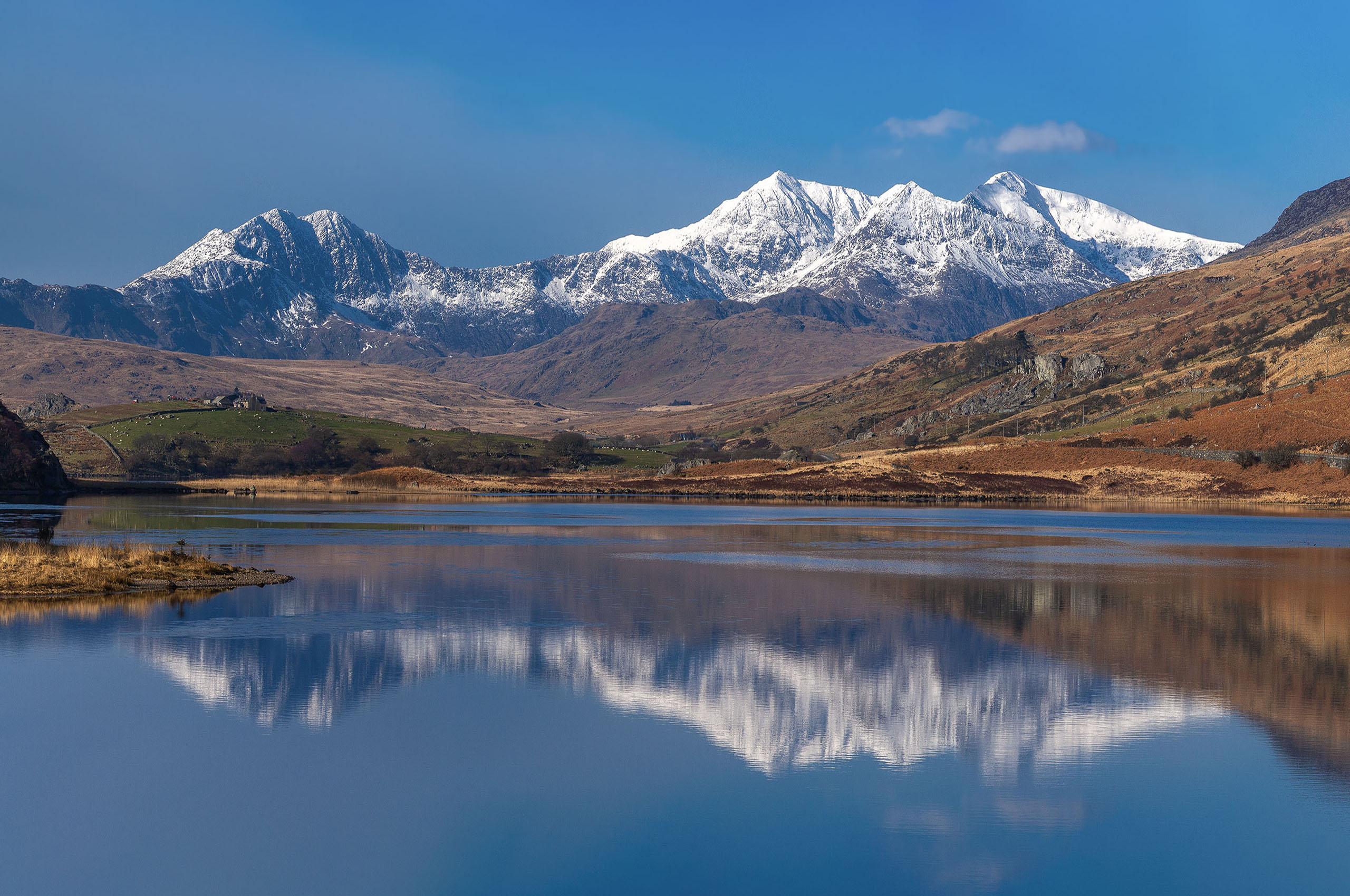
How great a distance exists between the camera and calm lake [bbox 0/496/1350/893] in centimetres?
1627

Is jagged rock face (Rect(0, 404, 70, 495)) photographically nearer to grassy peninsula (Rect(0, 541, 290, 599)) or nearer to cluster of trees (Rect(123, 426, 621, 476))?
cluster of trees (Rect(123, 426, 621, 476))

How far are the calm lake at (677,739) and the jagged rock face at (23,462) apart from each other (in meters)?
86.8

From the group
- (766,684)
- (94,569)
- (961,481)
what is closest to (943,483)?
(961,481)

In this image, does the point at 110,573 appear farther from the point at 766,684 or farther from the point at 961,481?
the point at 961,481

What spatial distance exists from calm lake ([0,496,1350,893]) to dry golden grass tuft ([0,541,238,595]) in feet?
9.70

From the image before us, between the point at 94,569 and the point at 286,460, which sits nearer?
the point at 94,569

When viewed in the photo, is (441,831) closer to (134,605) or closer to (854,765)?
(854,765)

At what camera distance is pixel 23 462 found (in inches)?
4646

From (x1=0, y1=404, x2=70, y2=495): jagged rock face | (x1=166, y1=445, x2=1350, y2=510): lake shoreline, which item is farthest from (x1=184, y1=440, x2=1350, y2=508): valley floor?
(x1=0, y1=404, x2=70, y2=495): jagged rock face

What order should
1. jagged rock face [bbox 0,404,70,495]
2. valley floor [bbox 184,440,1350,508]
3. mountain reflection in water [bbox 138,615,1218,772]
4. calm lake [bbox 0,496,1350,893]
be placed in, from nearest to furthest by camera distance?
1. calm lake [bbox 0,496,1350,893]
2. mountain reflection in water [bbox 138,615,1218,772]
3. jagged rock face [bbox 0,404,70,495]
4. valley floor [bbox 184,440,1350,508]

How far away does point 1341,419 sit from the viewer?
136 m

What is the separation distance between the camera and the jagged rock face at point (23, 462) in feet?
383

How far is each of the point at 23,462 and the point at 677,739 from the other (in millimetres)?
117802

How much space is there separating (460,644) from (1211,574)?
3803 cm
